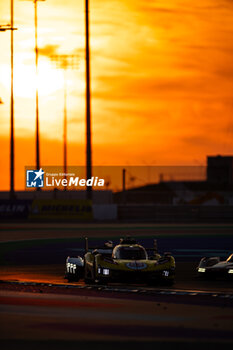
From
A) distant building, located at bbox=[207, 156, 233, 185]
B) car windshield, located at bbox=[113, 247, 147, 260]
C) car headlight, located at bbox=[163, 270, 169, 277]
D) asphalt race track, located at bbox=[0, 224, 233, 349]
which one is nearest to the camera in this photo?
asphalt race track, located at bbox=[0, 224, 233, 349]

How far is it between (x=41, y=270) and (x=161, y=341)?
16.3 metres

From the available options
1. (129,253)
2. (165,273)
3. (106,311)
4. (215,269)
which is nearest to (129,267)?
(129,253)

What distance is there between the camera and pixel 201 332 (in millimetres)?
15078

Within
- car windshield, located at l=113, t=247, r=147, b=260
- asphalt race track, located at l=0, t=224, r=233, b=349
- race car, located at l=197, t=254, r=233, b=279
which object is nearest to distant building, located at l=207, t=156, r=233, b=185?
race car, located at l=197, t=254, r=233, b=279

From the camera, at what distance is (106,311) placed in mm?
18016

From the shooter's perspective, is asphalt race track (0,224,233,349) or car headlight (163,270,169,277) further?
car headlight (163,270,169,277)

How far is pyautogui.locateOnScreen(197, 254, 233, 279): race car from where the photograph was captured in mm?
25969

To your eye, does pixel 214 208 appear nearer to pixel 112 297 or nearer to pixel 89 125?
pixel 89 125

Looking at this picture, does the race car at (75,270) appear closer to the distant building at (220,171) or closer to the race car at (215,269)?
the race car at (215,269)
